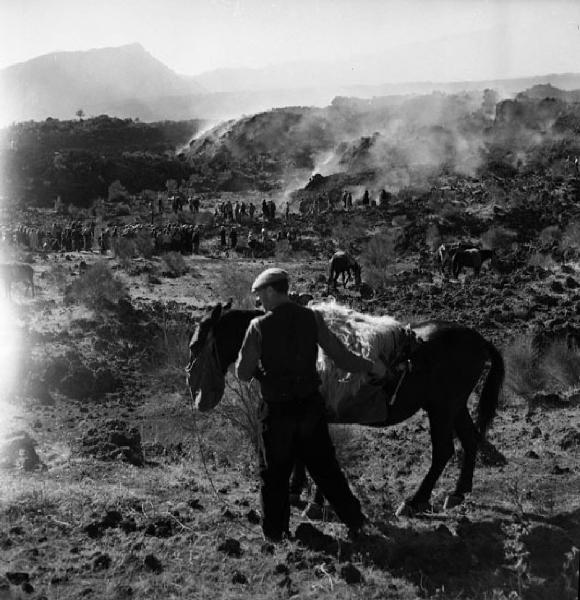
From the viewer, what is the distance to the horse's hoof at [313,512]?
543cm

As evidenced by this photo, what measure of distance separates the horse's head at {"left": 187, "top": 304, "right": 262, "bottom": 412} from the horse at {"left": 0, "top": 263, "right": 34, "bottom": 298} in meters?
15.7

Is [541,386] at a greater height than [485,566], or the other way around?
[485,566]

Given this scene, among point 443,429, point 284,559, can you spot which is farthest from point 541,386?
point 284,559

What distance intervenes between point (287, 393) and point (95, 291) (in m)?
15.7

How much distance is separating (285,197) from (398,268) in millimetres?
28868

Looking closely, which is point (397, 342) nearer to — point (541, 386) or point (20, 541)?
point (20, 541)

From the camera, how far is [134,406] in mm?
11617

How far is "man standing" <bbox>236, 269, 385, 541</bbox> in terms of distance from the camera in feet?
14.7

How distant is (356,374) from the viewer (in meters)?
5.27

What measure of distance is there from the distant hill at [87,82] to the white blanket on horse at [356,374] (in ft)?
510

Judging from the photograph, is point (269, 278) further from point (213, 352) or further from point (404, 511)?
point (404, 511)

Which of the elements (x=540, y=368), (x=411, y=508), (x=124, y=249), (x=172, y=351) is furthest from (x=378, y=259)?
(x=411, y=508)

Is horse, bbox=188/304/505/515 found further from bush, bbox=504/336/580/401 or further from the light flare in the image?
bush, bbox=504/336/580/401

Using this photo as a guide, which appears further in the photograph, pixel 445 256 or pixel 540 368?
pixel 445 256
